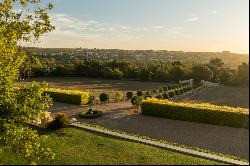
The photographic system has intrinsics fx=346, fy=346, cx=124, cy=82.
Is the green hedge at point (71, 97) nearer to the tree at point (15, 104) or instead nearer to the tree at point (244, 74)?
the tree at point (244, 74)

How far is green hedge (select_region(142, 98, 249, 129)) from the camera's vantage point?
1025 inches

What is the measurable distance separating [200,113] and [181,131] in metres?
3.46

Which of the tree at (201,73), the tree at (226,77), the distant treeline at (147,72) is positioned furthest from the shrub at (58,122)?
the tree at (201,73)

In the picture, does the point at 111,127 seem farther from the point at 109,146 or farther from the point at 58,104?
the point at 58,104

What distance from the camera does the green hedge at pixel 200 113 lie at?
26.0 metres

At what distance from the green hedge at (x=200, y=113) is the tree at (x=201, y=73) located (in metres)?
38.6

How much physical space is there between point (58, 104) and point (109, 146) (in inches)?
685

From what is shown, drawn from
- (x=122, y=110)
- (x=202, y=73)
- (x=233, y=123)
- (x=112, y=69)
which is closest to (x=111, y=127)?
(x=122, y=110)

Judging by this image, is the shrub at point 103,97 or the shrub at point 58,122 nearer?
the shrub at point 58,122

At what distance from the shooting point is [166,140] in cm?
2219

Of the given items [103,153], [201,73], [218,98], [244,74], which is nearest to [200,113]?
[103,153]

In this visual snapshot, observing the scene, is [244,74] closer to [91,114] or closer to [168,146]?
[91,114]

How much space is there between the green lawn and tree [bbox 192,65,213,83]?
1909 inches

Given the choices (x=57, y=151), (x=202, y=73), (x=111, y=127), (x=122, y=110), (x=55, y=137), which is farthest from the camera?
(x=202, y=73)
